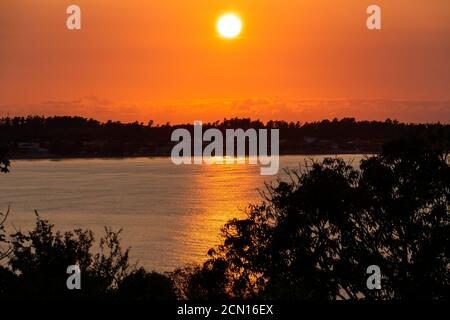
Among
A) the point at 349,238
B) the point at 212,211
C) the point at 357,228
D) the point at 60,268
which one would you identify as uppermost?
the point at 212,211

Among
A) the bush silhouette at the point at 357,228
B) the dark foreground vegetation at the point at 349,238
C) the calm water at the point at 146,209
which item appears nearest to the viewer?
the dark foreground vegetation at the point at 349,238

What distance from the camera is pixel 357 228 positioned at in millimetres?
23922

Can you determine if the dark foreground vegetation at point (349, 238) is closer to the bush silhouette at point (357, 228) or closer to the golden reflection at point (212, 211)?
the bush silhouette at point (357, 228)

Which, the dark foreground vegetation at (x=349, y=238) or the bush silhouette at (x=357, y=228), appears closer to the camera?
the dark foreground vegetation at (x=349, y=238)

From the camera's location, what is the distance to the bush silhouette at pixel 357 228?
22500 millimetres

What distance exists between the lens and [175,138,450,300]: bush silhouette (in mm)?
22500

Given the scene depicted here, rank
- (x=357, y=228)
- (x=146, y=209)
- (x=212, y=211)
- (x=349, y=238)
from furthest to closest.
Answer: (x=146, y=209) < (x=212, y=211) < (x=357, y=228) < (x=349, y=238)

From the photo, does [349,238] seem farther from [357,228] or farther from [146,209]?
[146,209]

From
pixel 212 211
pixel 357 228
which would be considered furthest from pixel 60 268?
pixel 212 211

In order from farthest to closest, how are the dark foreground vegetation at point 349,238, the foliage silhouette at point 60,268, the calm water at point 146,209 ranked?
the calm water at point 146,209 < the foliage silhouette at point 60,268 < the dark foreground vegetation at point 349,238

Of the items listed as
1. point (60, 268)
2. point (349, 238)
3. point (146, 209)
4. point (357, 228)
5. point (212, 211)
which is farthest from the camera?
point (146, 209)

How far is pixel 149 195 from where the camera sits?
429ft

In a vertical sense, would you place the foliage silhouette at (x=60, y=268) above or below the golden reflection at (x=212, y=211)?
below

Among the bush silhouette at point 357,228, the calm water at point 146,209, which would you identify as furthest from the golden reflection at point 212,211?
the bush silhouette at point 357,228
